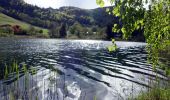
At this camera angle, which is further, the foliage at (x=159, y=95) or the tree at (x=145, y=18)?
the foliage at (x=159, y=95)

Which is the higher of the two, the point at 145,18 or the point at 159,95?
the point at 145,18

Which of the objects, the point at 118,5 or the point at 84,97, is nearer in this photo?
the point at 118,5

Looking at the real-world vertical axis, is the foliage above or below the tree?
below

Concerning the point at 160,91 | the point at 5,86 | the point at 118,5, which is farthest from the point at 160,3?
the point at 5,86

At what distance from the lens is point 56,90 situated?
2303 centimetres

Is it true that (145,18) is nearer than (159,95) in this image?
Yes

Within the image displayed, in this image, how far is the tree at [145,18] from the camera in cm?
789

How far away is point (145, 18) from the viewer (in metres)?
9.00

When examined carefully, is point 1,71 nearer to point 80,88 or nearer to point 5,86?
point 5,86

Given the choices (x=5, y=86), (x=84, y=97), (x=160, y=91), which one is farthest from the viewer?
(x=5, y=86)

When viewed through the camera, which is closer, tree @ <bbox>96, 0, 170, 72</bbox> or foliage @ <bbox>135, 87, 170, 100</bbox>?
tree @ <bbox>96, 0, 170, 72</bbox>

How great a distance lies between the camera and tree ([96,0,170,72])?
789 cm

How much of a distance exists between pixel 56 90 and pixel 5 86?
214 inches

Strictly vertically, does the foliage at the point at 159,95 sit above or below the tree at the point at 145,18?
below
